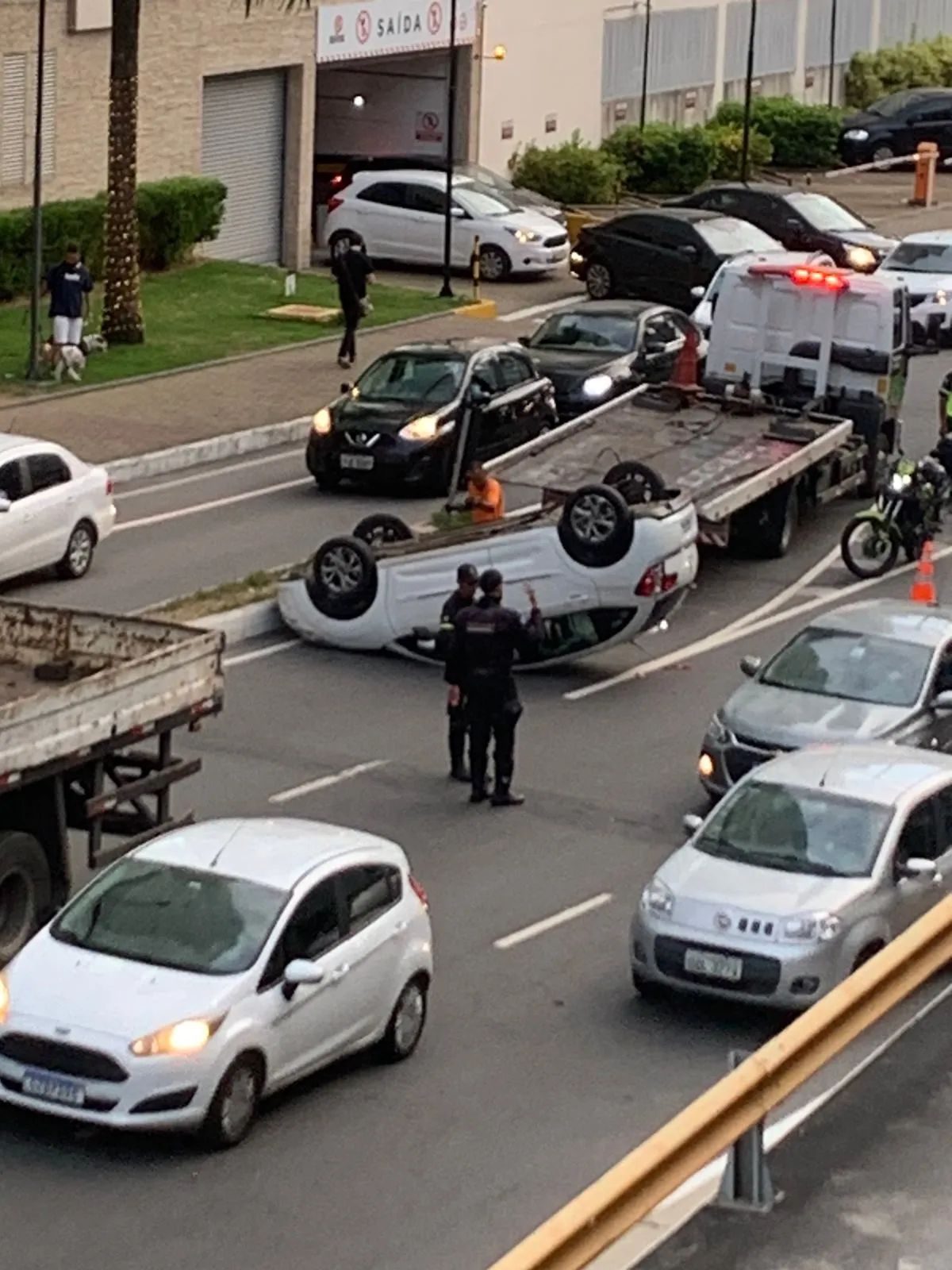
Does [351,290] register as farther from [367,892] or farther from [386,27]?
[367,892]

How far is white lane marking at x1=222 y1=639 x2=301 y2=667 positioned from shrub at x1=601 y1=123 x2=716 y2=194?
31.1 m

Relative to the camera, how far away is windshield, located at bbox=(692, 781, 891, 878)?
16375 millimetres

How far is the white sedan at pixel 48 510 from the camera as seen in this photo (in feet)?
81.0

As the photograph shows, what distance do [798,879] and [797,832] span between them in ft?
1.62

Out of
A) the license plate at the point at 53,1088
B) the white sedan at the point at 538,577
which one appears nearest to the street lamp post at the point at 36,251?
the white sedan at the point at 538,577

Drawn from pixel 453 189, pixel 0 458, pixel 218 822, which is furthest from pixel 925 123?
pixel 218 822

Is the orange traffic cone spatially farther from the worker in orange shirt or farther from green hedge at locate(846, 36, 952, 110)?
green hedge at locate(846, 36, 952, 110)

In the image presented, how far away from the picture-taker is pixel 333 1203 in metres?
13.1

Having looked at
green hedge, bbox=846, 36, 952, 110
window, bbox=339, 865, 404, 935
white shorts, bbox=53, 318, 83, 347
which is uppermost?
green hedge, bbox=846, 36, 952, 110

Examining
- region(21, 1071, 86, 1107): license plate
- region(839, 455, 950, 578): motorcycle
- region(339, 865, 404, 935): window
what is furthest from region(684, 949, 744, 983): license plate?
region(839, 455, 950, 578): motorcycle

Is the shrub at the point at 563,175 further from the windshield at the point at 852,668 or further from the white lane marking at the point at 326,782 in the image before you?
the white lane marking at the point at 326,782

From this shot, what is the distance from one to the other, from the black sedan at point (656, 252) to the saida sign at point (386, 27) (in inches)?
232

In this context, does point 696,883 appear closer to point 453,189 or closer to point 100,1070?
point 100,1070

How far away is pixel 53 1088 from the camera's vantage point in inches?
531
